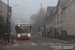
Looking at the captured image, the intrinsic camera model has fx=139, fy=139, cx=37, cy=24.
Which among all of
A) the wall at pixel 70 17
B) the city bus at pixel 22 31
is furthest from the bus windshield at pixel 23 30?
the wall at pixel 70 17

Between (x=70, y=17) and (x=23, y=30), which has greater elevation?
(x=70, y=17)

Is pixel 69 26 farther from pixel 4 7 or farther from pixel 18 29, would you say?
pixel 4 7

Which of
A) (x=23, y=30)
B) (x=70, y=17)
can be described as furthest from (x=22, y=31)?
(x=70, y=17)

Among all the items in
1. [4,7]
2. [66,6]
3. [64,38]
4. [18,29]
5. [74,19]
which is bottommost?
[64,38]

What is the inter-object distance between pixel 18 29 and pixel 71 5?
433 inches

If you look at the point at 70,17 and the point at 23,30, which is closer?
the point at 23,30

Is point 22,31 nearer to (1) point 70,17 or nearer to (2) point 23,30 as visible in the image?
(2) point 23,30

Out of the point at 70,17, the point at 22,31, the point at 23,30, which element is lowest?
the point at 22,31

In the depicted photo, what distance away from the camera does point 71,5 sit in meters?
26.4

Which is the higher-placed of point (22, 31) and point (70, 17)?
point (70, 17)

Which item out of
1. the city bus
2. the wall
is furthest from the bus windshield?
the wall

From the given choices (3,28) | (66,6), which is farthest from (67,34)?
(3,28)

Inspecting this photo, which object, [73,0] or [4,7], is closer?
[73,0]

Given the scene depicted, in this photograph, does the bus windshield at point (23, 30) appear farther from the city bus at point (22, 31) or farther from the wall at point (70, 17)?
the wall at point (70, 17)
